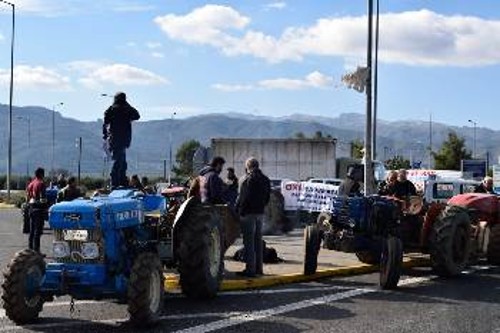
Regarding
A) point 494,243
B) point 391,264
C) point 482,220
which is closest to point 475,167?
point 482,220

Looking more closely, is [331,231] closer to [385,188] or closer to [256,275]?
[256,275]

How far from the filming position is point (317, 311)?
1086 cm

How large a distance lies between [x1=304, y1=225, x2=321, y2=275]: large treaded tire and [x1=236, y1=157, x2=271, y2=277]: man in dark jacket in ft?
2.54

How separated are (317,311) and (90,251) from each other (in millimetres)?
3049

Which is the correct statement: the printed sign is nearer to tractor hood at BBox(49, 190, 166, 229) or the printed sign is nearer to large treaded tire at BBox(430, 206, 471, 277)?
large treaded tire at BBox(430, 206, 471, 277)

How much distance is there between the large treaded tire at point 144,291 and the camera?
9.15 m

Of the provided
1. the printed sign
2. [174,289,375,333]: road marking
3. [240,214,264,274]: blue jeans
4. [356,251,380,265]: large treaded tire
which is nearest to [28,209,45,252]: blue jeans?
[240,214,264,274]: blue jeans

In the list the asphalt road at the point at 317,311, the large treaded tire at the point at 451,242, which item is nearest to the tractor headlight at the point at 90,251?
the asphalt road at the point at 317,311

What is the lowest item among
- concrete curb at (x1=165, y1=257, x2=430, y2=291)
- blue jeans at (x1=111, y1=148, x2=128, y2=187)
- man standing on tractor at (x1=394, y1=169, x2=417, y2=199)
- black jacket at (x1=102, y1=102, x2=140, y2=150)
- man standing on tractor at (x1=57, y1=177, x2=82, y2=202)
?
concrete curb at (x1=165, y1=257, x2=430, y2=291)

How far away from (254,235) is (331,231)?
1.43 m

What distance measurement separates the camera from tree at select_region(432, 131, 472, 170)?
79062 mm

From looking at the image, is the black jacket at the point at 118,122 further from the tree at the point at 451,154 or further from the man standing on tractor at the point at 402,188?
the tree at the point at 451,154

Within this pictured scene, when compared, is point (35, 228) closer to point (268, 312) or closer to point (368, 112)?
point (368, 112)

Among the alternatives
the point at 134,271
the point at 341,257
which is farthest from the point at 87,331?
the point at 341,257
